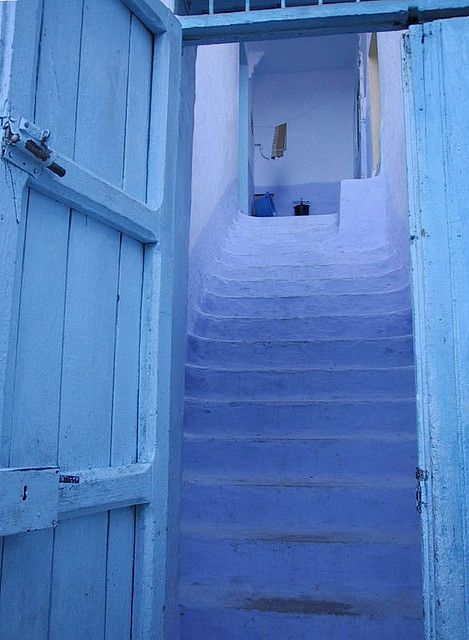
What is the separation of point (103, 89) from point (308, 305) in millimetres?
2821

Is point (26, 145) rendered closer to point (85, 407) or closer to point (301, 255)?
point (85, 407)

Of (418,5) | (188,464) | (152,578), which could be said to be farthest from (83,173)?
(188,464)

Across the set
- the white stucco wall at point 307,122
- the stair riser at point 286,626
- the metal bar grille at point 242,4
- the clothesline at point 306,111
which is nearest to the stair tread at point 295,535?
the stair riser at point 286,626

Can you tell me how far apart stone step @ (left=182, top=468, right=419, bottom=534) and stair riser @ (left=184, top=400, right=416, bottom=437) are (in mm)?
277

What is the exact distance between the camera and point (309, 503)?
281 centimetres

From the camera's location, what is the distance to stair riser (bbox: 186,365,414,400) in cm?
337

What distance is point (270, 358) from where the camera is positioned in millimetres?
3719

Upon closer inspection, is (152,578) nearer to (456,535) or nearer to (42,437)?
(42,437)

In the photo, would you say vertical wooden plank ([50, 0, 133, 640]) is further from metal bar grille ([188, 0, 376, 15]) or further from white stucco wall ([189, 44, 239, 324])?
white stucco wall ([189, 44, 239, 324])

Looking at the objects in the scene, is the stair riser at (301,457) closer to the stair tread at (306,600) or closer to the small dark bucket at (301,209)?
the stair tread at (306,600)

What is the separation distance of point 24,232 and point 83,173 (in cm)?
Answer: 23

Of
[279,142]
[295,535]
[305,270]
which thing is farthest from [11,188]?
[279,142]

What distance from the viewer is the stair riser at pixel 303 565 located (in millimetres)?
2498

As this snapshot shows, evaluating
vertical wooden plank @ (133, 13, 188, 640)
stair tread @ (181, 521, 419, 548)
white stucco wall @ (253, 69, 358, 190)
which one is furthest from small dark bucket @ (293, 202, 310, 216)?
vertical wooden plank @ (133, 13, 188, 640)
